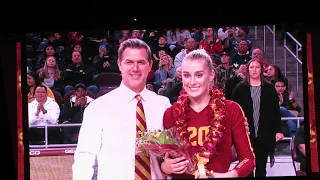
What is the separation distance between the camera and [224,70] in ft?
17.3

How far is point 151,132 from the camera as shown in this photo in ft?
16.8

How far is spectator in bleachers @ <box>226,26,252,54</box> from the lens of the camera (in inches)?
208

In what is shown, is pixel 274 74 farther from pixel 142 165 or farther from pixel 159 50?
pixel 142 165

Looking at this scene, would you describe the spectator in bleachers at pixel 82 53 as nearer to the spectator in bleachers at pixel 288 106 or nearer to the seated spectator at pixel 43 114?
the seated spectator at pixel 43 114

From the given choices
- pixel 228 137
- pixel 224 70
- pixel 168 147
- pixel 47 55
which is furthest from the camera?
pixel 47 55

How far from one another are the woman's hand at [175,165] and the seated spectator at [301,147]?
3.33ft

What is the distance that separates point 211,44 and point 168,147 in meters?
1.02

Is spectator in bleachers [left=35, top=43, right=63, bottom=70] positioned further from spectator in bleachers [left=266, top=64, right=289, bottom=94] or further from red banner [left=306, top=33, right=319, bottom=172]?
red banner [left=306, top=33, right=319, bottom=172]

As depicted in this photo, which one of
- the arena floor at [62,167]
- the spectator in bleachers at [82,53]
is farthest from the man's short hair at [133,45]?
the arena floor at [62,167]

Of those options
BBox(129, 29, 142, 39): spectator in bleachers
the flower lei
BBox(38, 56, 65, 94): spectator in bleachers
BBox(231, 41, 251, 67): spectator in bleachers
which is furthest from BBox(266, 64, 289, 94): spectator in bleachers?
BBox(38, 56, 65, 94): spectator in bleachers

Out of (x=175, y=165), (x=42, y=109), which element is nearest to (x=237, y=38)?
(x=175, y=165)

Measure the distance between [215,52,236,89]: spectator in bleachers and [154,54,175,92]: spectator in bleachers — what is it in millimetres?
407

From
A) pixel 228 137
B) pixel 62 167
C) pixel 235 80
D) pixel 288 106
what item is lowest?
pixel 62 167

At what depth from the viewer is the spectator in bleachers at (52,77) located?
210 inches
